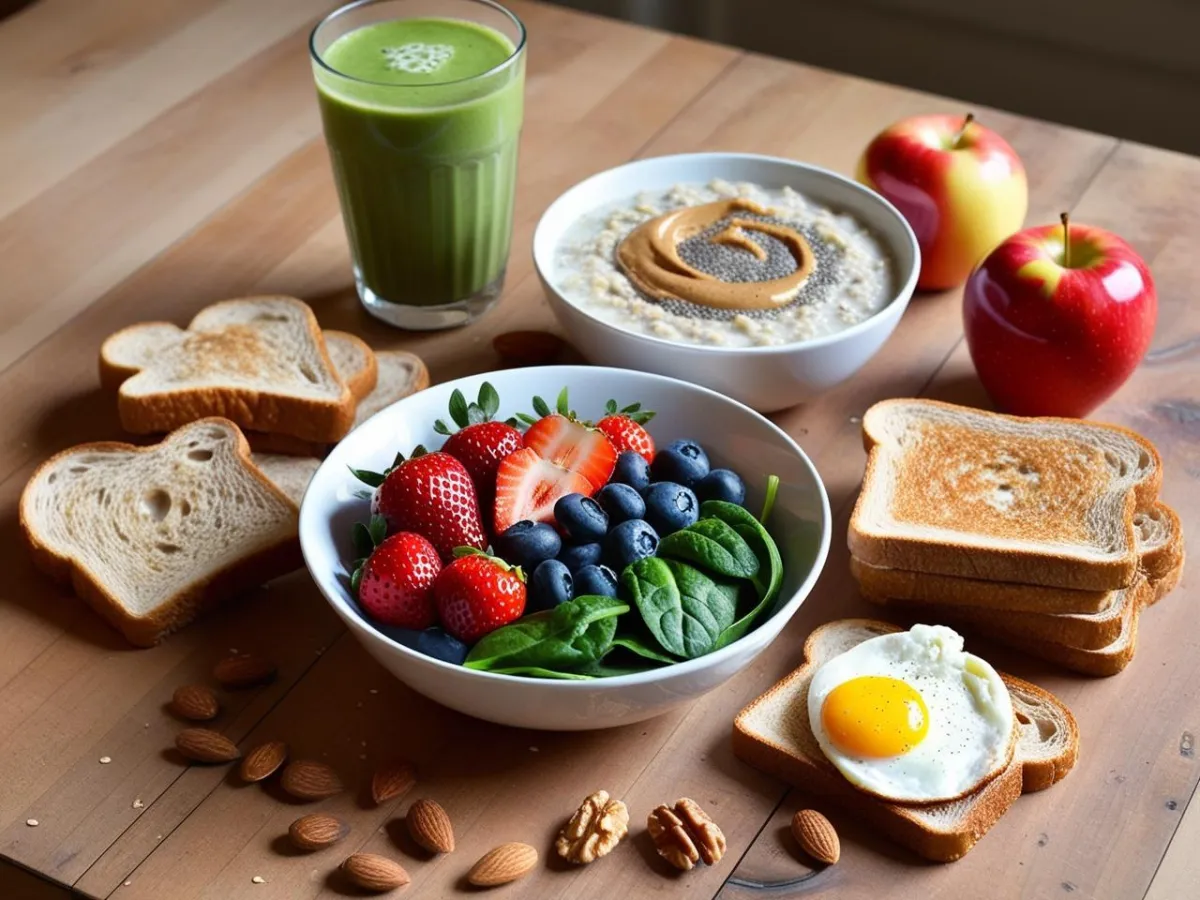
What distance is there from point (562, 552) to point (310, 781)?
1.20 ft

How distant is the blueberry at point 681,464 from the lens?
167 centimetres

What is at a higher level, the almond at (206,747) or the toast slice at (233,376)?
the toast slice at (233,376)

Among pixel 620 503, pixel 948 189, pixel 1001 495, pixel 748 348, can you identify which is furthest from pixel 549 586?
pixel 948 189

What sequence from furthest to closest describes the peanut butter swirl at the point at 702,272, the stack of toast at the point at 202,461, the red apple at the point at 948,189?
the red apple at the point at 948,189, the peanut butter swirl at the point at 702,272, the stack of toast at the point at 202,461

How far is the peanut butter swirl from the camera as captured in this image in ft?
6.48

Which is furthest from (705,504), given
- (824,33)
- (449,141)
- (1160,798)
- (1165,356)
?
(824,33)

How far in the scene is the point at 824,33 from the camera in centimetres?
433

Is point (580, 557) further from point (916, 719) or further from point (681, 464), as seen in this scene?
point (916, 719)

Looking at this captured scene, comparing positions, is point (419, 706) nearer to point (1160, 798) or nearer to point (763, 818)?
point (763, 818)

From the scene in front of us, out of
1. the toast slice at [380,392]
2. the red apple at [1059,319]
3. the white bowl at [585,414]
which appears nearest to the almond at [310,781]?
the white bowl at [585,414]

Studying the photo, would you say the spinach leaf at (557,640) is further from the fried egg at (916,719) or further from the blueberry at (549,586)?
the fried egg at (916,719)

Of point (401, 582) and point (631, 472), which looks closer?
point (401, 582)

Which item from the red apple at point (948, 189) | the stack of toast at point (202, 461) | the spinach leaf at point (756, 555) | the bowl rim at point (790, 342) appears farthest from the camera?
the red apple at point (948, 189)

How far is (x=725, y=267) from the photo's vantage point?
2033 mm
